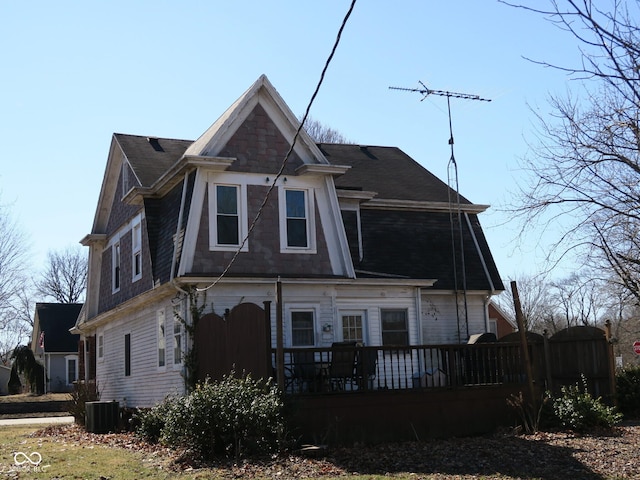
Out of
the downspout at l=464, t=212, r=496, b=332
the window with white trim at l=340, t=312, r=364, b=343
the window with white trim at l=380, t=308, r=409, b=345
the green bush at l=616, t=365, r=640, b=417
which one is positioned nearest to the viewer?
the green bush at l=616, t=365, r=640, b=417

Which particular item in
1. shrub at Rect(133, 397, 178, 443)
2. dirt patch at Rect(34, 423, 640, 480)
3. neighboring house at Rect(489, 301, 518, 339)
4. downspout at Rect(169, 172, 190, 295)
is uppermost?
downspout at Rect(169, 172, 190, 295)

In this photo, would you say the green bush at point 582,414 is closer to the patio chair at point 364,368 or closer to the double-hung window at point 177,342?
the patio chair at point 364,368

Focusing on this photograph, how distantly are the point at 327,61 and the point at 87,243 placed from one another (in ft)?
62.8

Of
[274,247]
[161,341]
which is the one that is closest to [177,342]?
[161,341]

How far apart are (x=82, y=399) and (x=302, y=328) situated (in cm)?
812

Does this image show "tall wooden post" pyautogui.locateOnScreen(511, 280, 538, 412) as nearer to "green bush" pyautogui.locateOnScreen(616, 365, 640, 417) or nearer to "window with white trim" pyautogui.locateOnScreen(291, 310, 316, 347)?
"green bush" pyautogui.locateOnScreen(616, 365, 640, 417)

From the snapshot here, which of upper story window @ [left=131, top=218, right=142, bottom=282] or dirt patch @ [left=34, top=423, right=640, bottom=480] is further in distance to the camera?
upper story window @ [left=131, top=218, right=142, bottom=282]

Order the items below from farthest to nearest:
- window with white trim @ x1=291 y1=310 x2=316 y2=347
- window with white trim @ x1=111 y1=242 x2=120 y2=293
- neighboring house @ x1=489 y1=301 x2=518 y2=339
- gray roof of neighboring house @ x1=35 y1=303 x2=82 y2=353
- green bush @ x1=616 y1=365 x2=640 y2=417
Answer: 1. gray roof of neighboring house @ x1=35 y1=303 x2=82 y2=353
2. neighboring house @ x1=489 y1=301 x2=518 y2=339
3. window with white trim @ x1=111 y1=242 x2=120 y2=293
4. window with white trim @ x1=291 y1=310 x2=316 y2=347
5. green bush @ x1=616 y1=365 x2=640 y2=417

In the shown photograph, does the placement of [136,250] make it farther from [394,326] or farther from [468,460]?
[468,460]

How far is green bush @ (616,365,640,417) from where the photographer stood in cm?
1759

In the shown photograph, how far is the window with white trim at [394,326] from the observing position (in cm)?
1970

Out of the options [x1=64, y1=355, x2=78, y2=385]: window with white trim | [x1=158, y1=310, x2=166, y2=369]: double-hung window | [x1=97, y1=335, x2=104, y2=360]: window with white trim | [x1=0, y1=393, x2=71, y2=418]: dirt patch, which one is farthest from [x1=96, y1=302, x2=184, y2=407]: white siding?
[x1=64, y1=355, x2=78, y2=385]: window with white trim

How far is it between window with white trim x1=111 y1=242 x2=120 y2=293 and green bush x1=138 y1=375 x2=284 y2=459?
38.4 ft

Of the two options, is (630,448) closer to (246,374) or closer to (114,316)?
(246,374)
